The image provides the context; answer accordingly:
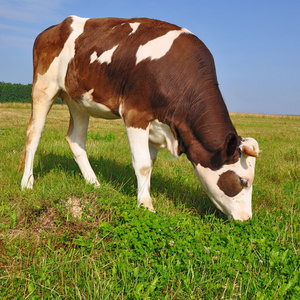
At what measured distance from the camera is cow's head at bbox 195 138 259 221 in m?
3.90

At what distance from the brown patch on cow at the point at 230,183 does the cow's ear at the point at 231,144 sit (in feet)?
0.77

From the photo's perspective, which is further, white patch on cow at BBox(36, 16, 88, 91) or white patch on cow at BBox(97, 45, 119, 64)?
white patch on cow at BBox(36, 16, 88, 91)

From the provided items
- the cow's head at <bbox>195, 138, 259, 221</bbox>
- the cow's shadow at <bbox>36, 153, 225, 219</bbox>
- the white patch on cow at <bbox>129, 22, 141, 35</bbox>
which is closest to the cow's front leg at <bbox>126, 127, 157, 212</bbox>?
the cow's shadow at <bbox>36, 153, 225, 219</bbox>

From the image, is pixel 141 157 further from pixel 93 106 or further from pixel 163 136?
pixel 93 106

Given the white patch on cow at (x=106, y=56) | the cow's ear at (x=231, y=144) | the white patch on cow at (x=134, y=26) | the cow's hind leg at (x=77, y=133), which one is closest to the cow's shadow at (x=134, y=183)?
the cow's hind leg at (x=77, y=133)

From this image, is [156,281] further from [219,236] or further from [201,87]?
[201,87]

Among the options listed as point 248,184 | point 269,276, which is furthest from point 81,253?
point 248,184

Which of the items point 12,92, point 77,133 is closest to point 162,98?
point 77,133

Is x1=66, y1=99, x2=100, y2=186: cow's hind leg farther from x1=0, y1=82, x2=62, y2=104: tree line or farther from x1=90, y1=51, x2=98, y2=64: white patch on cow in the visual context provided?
x1=0, y1=82, x2=62, y2=104: tree line

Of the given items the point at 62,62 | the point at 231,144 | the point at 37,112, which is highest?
the point at 62,62

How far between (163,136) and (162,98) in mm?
531

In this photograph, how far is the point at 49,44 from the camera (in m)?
5.25

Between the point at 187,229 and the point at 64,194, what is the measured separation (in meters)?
1.46

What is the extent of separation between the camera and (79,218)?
11.8ft
